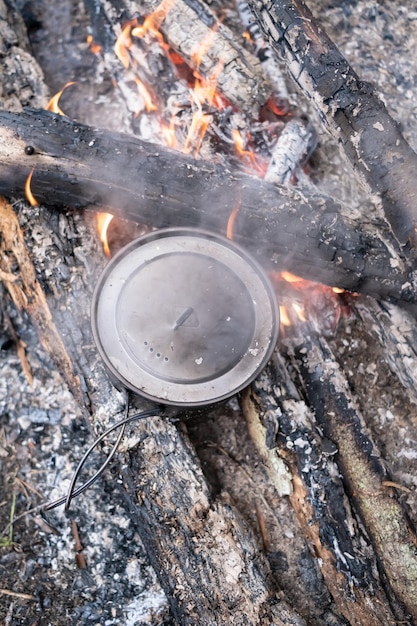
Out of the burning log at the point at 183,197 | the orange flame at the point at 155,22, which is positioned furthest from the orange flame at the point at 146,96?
the burning log at the point at 183,197

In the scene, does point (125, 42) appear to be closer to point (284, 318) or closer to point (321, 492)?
point (284, 318)

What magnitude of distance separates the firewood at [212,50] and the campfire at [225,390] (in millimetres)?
81

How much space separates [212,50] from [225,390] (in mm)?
2234

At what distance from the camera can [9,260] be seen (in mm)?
3318

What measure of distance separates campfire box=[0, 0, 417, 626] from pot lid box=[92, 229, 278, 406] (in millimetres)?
21

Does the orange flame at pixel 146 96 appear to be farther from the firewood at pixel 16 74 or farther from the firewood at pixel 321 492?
the firewood at pixel 321 492

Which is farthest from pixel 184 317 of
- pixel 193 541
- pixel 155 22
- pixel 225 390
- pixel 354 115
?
pixel 155 22

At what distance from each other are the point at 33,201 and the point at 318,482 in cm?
214

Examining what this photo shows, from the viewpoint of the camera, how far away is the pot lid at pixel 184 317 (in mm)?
Answer: 2699

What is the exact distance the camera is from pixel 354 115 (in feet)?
9.95

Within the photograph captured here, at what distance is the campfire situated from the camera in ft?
9.42

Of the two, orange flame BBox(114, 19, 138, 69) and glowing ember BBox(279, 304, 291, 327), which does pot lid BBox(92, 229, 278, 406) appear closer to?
glowing ember BBox(279, 304, 291, 327)

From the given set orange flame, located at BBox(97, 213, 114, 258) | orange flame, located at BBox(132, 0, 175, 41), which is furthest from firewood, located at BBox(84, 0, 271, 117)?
orange flame, located at BBox(97, 213, 114, 258)

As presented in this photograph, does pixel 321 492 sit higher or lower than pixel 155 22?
lower
